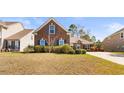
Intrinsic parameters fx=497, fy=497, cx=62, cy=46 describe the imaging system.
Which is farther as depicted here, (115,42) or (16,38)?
(115,42)

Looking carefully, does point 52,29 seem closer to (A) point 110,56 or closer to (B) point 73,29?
(B) point 73,29

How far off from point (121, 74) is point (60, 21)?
2220 mm

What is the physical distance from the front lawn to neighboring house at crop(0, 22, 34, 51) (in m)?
0.23

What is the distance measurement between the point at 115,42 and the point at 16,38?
2.84m

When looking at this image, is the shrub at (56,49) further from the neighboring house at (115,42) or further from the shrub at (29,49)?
the neighboring house at (115,42)

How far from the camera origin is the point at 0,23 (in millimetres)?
13922

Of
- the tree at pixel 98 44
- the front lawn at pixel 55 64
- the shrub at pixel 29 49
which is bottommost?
the front lawn at pixel 55 64

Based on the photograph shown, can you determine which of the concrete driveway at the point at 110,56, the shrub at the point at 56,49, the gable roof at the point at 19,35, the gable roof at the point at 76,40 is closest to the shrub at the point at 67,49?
the shrub at the point at 56,49

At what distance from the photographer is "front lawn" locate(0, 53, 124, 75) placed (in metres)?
13.6

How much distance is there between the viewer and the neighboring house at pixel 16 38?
13891 mm

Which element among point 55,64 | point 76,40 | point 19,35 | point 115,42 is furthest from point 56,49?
point 115,42

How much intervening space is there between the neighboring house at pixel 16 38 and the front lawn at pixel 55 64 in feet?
0.77

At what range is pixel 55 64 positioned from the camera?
45.1 feet
